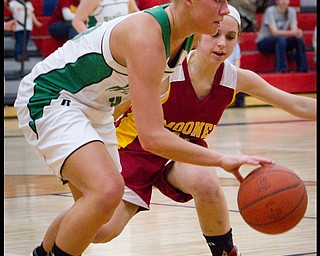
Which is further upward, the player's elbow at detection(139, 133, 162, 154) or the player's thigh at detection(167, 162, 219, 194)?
the player's elbow at detection(139, 133, 162, 154)

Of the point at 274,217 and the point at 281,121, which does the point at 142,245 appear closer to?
the point at 274,217

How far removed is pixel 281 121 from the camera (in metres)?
10.9

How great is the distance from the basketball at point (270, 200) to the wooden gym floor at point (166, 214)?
991 millimetres

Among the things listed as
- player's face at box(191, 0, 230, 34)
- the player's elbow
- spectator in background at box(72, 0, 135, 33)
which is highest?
player's face at box(191, 0, 230, 34)

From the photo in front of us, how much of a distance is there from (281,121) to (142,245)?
22.5 feet

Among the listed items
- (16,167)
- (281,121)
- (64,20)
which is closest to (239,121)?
(281,121)

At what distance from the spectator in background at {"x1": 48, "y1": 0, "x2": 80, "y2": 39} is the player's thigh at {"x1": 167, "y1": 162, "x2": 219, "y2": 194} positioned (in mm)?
8812

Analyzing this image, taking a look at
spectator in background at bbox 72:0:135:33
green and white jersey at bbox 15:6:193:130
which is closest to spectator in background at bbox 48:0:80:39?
spectator in background at bbox 72:0:135:33

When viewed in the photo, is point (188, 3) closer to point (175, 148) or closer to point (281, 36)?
point (175, 148)

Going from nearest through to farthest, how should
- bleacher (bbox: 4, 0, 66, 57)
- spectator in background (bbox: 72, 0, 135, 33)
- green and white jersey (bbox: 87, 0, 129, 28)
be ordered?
spectator in background (bbox: 72, 0, 135, 33)
green and white jersey (bbox: 87, 0, 129, 28)
bleacher (bbox: 4, 0, 66, 57)

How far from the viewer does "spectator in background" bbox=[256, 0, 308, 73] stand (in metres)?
13.4

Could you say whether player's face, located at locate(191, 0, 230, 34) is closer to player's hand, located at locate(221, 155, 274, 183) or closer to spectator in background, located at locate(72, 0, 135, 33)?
player's hand, located at locate(221, 155, 274, 183)

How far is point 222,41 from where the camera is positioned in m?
3.68

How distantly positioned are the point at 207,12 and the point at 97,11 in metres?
4.48
